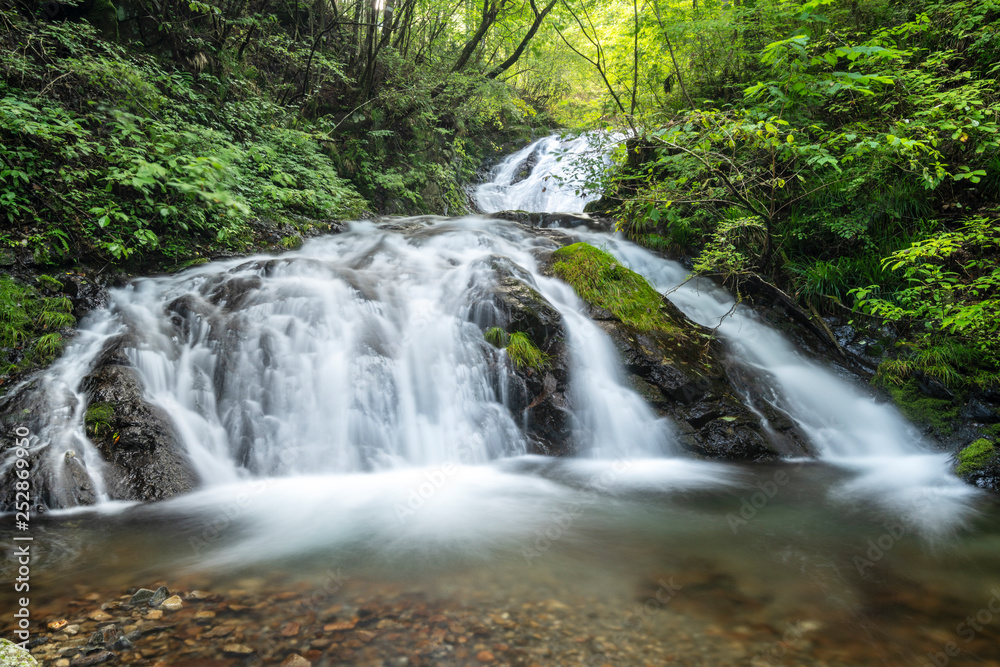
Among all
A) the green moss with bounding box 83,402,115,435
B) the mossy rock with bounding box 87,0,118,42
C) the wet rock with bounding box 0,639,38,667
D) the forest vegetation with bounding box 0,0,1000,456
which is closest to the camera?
the wet rock with bounding box 0,639,38,667

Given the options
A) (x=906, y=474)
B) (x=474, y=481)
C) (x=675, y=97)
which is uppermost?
(x=675, y=97)

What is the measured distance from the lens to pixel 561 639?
2062 millimetres

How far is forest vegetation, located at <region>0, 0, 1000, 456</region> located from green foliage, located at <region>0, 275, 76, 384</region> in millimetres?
32

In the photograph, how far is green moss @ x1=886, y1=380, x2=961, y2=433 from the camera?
16.9 feet

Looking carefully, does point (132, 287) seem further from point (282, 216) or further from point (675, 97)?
point (675, 97)

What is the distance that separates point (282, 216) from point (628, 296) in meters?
5.97

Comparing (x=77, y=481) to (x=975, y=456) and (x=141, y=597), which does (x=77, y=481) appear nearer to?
(x=141, y=597)

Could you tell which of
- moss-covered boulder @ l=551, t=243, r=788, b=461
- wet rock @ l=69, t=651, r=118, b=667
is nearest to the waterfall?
moss-covered boulder @ l=551, t=243, r=788, b=461

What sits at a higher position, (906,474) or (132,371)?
(132,371)

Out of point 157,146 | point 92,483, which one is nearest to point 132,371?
point 92,483

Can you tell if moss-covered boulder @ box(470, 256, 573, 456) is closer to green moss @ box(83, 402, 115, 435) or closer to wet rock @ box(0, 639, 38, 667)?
green moss @ box(83, 402, 115, 435)

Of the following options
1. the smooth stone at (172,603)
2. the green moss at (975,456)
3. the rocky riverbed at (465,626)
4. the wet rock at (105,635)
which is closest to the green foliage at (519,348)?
the rocky riverbed at (465,626)

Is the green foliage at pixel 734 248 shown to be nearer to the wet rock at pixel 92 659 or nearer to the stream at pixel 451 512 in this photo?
the stream at pixel 451 512

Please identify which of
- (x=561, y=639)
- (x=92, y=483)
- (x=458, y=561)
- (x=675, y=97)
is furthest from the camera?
(x=675, y=97)
